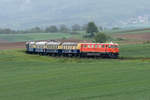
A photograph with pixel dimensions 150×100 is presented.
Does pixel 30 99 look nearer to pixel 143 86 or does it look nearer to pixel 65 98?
pixel 65 98

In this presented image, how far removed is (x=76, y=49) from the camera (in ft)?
222

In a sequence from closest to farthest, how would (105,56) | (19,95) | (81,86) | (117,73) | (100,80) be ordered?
(19,95) < (81,86) < (100,80) < (117,73) < (105,56)

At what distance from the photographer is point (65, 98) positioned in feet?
84.3

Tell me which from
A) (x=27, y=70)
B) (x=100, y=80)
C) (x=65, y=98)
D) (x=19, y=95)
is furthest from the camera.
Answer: (x=27, y=70)

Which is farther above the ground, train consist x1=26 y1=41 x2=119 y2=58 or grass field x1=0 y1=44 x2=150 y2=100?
train consist x1=26 y1=41 x2=119 y2=58

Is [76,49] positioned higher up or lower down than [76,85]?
higher up

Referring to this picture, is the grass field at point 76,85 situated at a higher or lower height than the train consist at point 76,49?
lower

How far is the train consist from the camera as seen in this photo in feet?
208

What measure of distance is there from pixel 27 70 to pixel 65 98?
19.0 meters

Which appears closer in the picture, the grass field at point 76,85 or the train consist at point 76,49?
the grass field at point 76,85

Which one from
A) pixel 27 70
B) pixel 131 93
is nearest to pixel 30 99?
pixel 131 93

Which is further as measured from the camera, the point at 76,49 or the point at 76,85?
the point at 76,49

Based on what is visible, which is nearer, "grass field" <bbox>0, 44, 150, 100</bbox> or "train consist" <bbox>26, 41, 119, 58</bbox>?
"grass field" <bbox>0, 44, 150, 100</bbox>

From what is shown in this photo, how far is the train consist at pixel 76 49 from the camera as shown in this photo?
6338 centimetres
